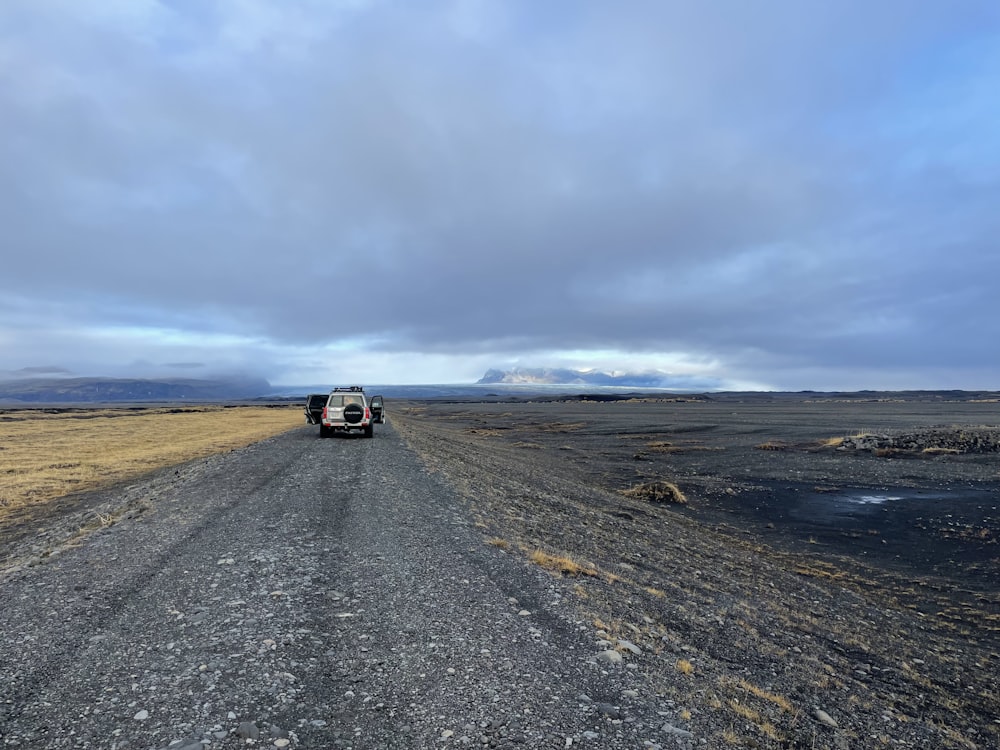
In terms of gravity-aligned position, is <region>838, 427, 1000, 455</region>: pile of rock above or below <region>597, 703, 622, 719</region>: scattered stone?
below

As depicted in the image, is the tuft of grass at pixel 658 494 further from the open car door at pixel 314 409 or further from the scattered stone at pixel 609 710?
the open car door at pixel 314 409

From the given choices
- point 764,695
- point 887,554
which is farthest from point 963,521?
point 764,695

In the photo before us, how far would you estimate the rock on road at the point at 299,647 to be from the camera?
477cm

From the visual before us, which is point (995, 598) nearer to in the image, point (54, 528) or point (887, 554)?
point (887, 554)

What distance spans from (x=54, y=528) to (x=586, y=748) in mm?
15864

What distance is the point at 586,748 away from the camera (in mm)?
4633

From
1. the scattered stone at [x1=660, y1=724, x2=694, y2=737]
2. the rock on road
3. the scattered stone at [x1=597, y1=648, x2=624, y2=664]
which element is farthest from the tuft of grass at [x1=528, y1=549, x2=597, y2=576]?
the scattered stone at [x1=660, y1=724, x2=694, y2=737]

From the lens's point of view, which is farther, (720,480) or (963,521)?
(720,480)

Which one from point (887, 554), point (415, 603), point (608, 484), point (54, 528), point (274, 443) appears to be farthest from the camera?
point (608, 484)

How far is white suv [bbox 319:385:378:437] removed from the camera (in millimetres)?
28984

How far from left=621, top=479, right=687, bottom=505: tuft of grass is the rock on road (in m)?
15.1

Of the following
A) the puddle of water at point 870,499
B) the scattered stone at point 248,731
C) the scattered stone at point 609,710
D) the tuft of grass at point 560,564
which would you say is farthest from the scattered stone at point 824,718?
the puddle of water at point 870,499

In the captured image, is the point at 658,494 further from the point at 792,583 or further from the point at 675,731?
the point at 675,731

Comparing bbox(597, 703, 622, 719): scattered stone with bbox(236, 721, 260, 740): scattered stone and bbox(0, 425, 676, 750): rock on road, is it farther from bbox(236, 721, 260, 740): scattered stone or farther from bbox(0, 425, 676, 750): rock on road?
bbox(236, 721, 260, 740): scattered stone
